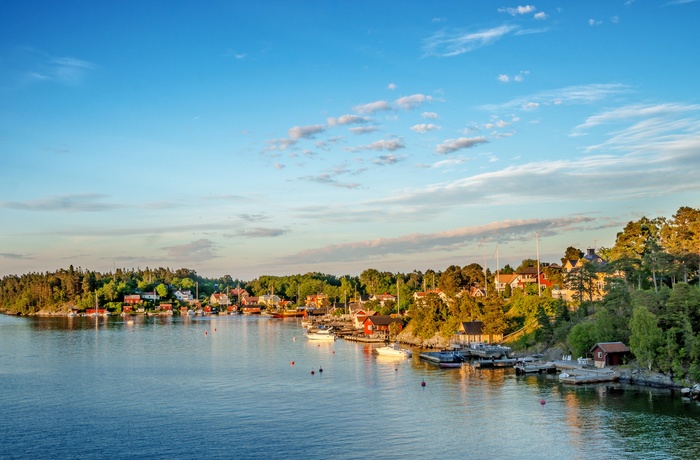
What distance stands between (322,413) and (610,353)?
108ft

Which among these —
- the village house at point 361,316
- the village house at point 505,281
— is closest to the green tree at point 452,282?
the village house at point 505,281

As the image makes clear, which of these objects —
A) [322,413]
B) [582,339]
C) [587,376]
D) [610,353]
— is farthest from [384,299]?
[322,413]

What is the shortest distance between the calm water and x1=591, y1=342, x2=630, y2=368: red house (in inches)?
235

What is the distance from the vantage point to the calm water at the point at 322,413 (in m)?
39.1

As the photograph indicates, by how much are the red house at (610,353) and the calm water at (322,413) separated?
19.6ft

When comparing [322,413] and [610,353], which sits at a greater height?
[610,353]

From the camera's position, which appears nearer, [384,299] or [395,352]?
[395,352]

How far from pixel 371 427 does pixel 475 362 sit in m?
33.9

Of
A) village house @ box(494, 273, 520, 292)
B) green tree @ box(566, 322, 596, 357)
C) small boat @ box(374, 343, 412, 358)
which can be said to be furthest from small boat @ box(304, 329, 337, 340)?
green tree @ box(566, 322, 596, 357)

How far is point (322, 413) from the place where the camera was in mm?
48656

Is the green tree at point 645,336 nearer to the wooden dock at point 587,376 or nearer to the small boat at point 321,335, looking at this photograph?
the wooden dock at point 587,376

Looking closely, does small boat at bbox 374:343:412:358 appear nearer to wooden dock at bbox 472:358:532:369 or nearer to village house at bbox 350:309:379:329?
wooden dock at bbox 472:358:532:369

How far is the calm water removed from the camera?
128 feet

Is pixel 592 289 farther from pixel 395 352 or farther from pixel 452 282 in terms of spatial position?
pixel 452 282
